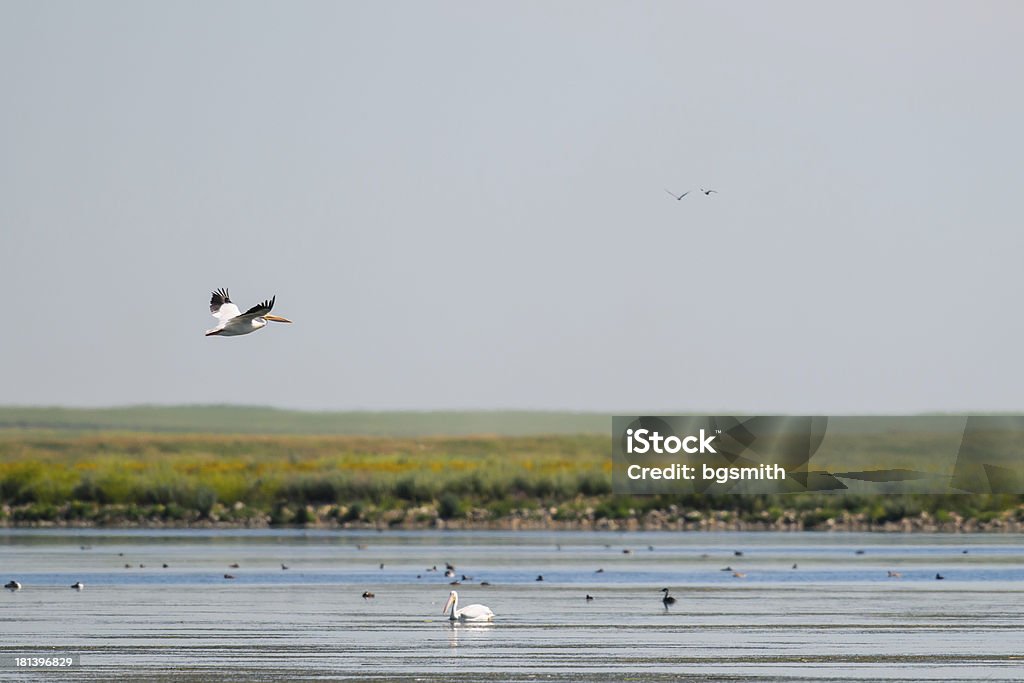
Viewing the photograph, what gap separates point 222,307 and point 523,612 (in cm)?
1053

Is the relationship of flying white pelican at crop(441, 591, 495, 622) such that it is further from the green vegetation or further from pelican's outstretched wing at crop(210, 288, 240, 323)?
the green vegetation

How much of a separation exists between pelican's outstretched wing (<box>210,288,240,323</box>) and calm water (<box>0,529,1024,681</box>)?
16.2 feet

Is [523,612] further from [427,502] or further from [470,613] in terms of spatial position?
[427,502]

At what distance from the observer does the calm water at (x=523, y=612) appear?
27.1m

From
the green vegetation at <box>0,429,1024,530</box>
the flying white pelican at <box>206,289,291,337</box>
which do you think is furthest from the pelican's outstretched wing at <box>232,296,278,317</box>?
the green vegetation at <box>0,429,1024,530</box>

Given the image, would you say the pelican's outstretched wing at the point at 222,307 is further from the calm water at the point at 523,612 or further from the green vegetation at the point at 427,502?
the green vegetation at the point at 427,502

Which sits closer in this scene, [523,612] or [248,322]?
[248,322]

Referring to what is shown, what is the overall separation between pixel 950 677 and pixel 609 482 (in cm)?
5728

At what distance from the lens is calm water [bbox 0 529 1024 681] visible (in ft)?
88.9

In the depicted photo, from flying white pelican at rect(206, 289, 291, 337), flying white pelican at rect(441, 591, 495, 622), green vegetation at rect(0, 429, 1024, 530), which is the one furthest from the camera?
green vegetation at rect(0, 429, 1024, 530)

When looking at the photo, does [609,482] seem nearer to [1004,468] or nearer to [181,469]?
[1004,468]

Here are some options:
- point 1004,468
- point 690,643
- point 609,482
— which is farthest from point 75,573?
point 1004,468

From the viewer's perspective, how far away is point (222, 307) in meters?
29.4

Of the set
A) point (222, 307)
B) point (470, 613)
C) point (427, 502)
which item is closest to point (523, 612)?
point (470, 613)
